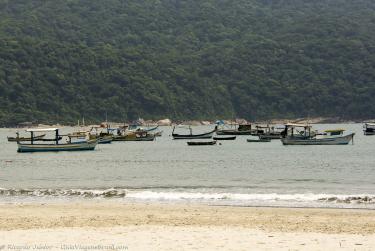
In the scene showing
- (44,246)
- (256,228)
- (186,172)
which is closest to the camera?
(44,246)

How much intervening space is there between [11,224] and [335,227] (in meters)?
10.4

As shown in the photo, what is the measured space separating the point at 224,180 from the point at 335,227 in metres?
24.8

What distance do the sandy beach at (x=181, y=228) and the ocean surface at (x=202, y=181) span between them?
12.9 ft

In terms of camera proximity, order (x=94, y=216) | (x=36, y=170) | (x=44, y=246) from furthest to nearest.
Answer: (x=36, y=170) → (x=94, y=216) → (x=44, y=246)

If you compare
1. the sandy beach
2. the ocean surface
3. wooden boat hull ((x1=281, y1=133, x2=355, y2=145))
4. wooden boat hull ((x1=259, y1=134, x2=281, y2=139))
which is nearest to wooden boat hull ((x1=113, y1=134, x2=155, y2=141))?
wooden boat hull ((x1=259, y1=134, x2=281, y2=139))

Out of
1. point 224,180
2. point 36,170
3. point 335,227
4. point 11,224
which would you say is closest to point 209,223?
point 335,227

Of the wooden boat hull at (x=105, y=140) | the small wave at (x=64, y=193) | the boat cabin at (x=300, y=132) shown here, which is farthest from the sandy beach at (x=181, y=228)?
the wooden boat hull at (x=105, y=140)

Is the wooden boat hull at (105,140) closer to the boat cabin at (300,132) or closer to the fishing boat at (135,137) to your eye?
the fishing boat at (135,137)

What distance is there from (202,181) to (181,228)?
78.9 feet

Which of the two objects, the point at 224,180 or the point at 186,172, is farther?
the point at 186,172

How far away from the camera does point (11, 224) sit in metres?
24.2

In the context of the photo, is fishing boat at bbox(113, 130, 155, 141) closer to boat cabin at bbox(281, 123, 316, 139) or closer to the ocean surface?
boat cabin at bbox(281, 123, 316, 139)

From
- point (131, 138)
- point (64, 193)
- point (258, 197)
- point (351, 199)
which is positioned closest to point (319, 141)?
point (131, 138)

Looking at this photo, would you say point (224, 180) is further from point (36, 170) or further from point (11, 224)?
point (11, 224)
